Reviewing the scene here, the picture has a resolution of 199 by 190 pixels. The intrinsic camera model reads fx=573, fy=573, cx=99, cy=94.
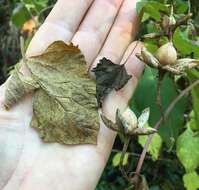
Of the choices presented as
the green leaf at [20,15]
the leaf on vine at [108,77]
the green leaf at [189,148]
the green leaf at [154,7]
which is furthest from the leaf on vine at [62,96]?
the green leaf at [20,15]

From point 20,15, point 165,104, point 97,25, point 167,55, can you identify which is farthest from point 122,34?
point 20,15

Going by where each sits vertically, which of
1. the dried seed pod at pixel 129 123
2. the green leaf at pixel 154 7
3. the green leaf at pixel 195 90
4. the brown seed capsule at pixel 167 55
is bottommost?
the dried seed pod at pixel 129 123

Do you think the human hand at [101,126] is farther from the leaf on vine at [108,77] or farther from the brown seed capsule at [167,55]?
the brown seed capsule at [167,55]

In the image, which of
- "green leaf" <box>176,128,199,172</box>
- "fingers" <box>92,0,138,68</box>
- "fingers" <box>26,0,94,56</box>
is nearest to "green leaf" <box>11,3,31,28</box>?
"fingers" <box>26,0,94,56</box>

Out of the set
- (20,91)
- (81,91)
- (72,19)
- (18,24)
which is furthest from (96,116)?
(18,24)

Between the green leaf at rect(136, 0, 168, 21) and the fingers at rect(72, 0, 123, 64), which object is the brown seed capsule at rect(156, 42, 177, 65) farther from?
the fingers at rect(72, 0, 123, 64)
